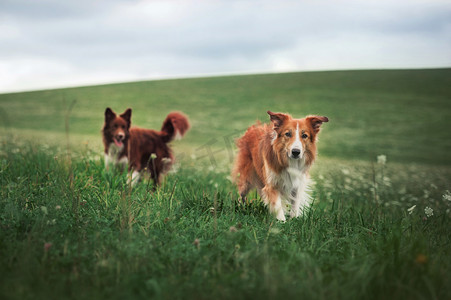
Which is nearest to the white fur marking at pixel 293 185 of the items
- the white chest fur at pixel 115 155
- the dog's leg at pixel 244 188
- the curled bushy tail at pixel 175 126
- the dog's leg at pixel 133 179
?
the dog's leg at pixel 244 188

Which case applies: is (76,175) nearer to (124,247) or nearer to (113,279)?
(124,247)

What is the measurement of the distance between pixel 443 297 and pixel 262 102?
22.0 metres

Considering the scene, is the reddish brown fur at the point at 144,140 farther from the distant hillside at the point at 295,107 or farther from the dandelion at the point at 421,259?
the distant hillside at the point at 295,107

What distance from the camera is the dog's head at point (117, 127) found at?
6254 mm

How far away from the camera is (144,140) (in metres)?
6.84

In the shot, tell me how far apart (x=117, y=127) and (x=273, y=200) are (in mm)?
3066

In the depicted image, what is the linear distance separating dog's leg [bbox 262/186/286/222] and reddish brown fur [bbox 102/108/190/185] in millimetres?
2016

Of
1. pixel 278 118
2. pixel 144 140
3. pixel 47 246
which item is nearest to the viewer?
pixel 47 246

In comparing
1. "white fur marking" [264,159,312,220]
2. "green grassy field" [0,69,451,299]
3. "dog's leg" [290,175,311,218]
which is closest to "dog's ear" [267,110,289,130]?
"white fur marking" [264,159,312,220]

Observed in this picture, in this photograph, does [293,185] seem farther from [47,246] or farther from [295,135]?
[47,246]

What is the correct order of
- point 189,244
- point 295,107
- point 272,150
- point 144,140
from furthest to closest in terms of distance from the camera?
1. point 295,107
2. point 144,140
3. point 272,150
4. point 189,244

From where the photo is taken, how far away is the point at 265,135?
5.12 m

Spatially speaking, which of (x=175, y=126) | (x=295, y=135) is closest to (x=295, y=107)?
(x=175, y=126)

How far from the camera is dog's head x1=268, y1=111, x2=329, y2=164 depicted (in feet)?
14.3
